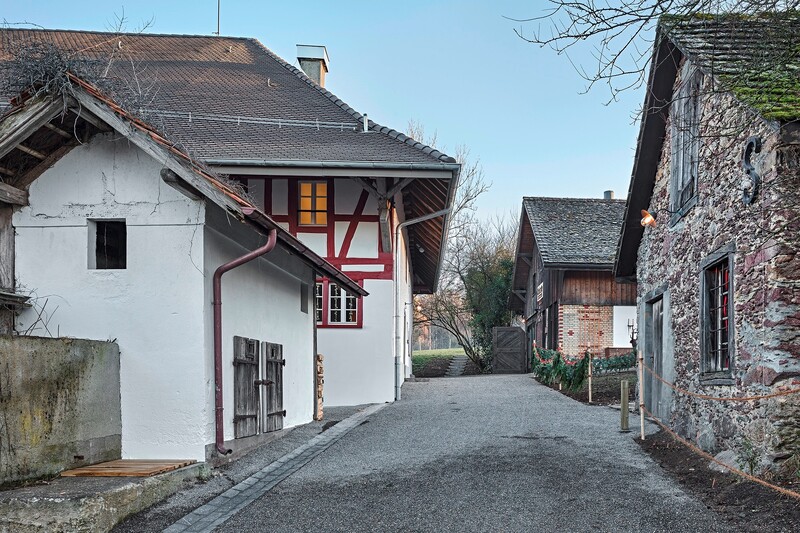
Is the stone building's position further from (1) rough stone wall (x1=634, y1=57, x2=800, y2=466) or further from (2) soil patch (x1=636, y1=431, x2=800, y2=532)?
(2) soil patch (x1=636, y1=431, x2=800, y2=532)

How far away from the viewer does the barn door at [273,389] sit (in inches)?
407

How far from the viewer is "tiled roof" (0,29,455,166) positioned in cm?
1548

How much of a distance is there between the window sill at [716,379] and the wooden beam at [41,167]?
7.31m

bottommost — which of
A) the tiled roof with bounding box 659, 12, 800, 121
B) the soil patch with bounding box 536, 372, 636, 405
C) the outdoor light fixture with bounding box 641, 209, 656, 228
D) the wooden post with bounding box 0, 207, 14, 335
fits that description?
the soil patch with bounding box 536, 372, 636, 405

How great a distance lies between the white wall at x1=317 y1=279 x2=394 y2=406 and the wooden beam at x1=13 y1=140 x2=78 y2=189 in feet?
31.0

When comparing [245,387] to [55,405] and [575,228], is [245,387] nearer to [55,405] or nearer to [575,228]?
[55,405]

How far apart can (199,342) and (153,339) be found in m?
0.47

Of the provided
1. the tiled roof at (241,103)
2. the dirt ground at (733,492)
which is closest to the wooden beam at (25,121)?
the tiled roof at (241,103)

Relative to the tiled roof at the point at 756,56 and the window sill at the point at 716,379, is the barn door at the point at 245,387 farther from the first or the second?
the tiled roof at the point at 756,56

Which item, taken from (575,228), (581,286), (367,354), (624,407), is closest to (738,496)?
(624,407)

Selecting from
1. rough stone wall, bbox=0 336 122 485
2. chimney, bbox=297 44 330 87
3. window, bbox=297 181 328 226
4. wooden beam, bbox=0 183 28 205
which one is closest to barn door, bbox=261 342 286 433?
rough stone wall, bbox=0 336 122 485

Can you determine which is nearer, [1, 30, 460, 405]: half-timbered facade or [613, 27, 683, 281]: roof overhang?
[613, 27, 683, 281]: roof overhang

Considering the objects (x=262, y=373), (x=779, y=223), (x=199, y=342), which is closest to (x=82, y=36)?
(x=262, y=373)

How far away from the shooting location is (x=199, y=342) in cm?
785
